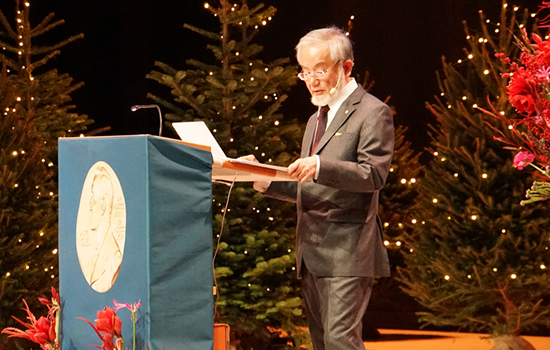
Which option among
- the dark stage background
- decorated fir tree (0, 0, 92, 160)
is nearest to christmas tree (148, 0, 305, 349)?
decorated fir tree (0, 0, 92, 160)

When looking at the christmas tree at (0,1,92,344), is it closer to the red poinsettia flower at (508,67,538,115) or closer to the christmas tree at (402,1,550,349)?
the christmas tree at (402,1,550,349)

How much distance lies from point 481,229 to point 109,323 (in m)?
3.68

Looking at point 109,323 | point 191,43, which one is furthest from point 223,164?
point 191,43

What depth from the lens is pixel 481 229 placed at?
4.83 meters

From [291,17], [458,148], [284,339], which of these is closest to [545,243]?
[458,148]

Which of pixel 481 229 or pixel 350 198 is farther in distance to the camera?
pixel 481 229

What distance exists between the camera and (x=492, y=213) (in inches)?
189

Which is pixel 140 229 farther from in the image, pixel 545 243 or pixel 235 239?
pixel 545 243

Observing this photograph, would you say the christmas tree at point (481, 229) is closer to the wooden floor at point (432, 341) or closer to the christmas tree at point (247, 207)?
the wooden floor at point (432, 341)

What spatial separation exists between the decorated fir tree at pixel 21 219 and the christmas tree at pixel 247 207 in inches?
36.1

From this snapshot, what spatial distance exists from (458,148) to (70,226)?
143 inches

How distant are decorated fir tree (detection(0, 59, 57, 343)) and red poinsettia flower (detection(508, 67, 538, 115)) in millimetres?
3229

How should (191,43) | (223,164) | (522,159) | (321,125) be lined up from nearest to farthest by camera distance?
(522,159) < (223,164) < (321,125) < (191,43)

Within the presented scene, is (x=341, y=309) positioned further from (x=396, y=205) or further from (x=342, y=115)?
(x=396, y=205)
